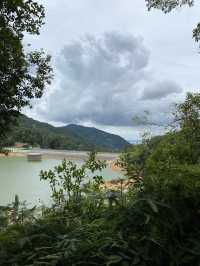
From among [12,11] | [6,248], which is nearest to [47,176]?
[12,11]

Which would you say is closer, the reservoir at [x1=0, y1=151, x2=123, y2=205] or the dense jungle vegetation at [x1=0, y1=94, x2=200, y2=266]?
the dense jungle vegetation at [x1=0, y1=94, x2=200, y2=266]

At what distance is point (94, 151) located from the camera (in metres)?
6.23

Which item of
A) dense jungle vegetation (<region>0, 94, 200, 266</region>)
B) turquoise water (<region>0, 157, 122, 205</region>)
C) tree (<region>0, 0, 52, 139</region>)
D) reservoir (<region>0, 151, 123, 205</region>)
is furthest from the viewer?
turquoise water (<region>0, 157, 122, 205</region>)

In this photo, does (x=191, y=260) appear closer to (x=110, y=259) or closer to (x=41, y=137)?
(x=110, y=259)

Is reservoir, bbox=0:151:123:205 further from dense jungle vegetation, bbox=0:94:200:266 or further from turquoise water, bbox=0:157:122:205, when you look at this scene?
dense jungle vegetation, bbox=0:94:200:266

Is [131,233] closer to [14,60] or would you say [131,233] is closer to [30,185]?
[14,60]

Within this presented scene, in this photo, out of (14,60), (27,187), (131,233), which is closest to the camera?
(131,233)

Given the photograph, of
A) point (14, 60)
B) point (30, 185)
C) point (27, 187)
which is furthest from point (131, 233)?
point (30, 185)

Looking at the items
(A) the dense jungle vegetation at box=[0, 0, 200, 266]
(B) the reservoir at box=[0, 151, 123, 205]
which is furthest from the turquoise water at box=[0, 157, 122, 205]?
(A) the dense jungle vegetation at box=[0, 0, 200, 266]

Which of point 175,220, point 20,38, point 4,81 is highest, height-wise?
point 20,38

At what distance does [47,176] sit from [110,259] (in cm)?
417

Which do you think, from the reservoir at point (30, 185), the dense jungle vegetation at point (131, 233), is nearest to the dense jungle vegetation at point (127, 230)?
the dense jungle vegetation at point (131, 233)

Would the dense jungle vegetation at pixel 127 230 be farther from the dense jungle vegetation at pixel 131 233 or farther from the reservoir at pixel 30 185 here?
the reservoir at pixel 30 185

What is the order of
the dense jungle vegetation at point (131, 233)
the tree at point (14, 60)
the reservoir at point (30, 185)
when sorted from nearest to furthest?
the dense jungle vegetation at point (131, 233), the tree at point (14, 60), the reservoir at point (30, 185)
